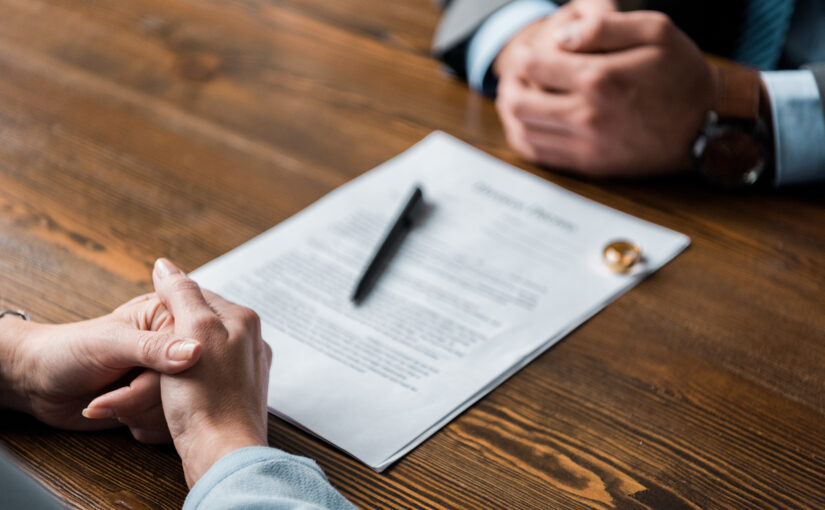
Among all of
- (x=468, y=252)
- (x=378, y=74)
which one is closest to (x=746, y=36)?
(x=378, y=74)

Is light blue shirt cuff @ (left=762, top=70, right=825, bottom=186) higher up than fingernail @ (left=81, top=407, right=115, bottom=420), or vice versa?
light blue shirt cuff @ (left=762, top=70, right=825, bottom=186)

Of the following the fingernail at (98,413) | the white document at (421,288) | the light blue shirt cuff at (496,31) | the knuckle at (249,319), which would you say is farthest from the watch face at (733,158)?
the fingernail at (98,413)

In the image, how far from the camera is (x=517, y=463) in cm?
60

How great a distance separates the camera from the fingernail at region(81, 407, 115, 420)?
57 centimetres

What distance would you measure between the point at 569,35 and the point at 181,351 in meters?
0.61

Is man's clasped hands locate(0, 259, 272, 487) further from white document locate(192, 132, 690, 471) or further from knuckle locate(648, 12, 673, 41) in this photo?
knuckle locate(648, 12, 673, 41)

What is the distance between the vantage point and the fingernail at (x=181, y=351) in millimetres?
562

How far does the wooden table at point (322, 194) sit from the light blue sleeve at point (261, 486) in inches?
1.7

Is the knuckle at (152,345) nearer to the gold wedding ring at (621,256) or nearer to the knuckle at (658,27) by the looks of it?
the gold wedding ring at (621,256)

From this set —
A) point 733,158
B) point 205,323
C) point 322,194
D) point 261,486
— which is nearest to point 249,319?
point 205,323

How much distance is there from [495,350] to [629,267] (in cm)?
19

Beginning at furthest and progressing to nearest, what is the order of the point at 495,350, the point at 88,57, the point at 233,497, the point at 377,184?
the point at 88,57 < the point at 377,184 < the point at 495,350 < the point at 233,497

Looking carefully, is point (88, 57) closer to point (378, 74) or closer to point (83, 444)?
point (378, 74)

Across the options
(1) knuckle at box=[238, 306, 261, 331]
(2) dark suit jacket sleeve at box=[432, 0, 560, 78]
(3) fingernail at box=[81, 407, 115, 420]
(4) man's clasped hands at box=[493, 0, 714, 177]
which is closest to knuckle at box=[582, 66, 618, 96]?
(4) man's clasped hands at box=[493, 0, 714, 177]
